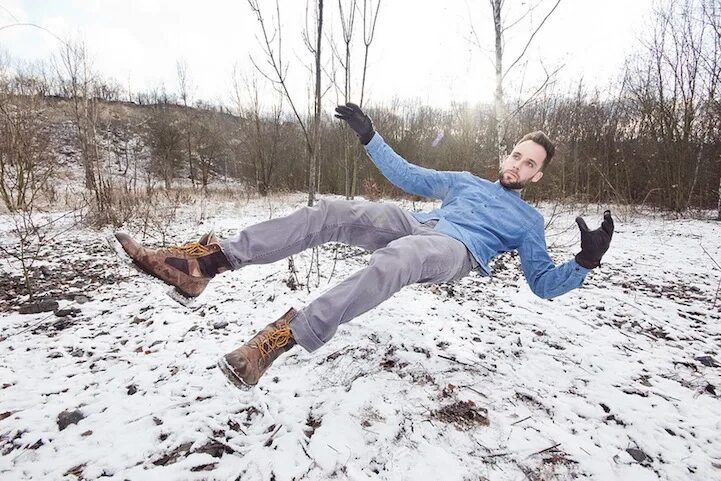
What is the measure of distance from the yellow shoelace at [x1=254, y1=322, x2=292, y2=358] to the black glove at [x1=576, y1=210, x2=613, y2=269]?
59.8 inches

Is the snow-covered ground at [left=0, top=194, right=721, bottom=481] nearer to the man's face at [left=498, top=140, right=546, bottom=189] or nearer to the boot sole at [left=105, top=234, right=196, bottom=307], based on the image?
the boot sole at [left=105, top=234, right=196, bottom=307]

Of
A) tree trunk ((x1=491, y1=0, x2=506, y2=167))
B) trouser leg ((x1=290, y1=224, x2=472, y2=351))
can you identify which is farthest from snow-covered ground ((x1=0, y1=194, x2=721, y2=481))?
tree trunk ((x1=491, y1=0, x2=506, y2=167))

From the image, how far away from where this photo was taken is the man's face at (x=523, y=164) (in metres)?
2.27

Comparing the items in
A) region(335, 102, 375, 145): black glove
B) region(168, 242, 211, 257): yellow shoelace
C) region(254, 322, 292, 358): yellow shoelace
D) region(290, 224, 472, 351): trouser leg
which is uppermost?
region(335, 102, 375, 145): black glove

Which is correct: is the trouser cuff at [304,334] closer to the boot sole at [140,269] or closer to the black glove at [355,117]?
the boot sole at [140,269]

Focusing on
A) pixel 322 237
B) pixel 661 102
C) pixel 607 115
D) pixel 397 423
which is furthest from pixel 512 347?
pixel 607 115

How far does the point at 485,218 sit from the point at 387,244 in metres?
0.67

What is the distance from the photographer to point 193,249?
1.60 metres

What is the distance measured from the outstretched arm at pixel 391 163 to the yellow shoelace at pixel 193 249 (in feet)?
3.66

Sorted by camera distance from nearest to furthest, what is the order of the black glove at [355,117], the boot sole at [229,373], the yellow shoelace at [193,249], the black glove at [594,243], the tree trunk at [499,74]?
the boot sole at [229,373], the yellow shoelace at [193,249], the black glove at [594,243], the black glove at [355,117], the tree trunk at [499,74]

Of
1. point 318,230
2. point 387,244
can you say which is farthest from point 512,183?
point 318,230

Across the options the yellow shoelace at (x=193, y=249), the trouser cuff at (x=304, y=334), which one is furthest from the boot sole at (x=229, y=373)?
the yellow shoelace at (x=193, y=249)

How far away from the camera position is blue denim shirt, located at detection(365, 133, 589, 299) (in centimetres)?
198

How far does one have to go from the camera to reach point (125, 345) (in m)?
2.26
